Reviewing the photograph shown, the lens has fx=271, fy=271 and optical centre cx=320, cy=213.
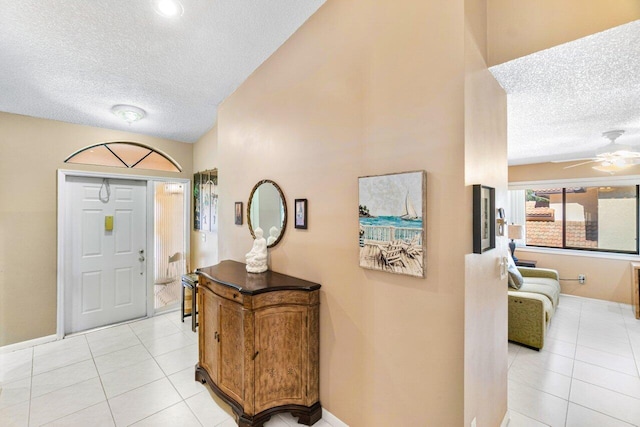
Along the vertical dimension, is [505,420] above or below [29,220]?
below

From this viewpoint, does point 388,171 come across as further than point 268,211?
No

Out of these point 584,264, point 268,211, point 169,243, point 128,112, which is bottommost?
point 584,264

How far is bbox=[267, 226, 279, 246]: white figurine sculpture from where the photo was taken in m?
2.38

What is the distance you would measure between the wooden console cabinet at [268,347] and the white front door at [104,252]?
2622mm

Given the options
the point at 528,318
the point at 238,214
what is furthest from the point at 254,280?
the point at 528,318

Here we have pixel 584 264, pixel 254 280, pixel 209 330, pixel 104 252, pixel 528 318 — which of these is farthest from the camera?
pixel 584 264

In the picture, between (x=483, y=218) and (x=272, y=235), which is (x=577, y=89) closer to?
(x=483, y=218)

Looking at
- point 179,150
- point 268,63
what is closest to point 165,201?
point 179,150

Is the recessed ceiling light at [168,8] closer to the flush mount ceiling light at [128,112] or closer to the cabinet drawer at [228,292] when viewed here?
the flush mount ceiling light at [128,112]

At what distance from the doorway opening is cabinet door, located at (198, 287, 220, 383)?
7.15 ft

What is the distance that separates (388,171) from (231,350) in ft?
5.47

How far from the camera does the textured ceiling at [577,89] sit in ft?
4.72

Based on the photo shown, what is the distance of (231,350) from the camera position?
77.7 inches

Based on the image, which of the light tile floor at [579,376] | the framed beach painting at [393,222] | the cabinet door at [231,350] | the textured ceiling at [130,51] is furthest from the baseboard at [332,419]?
the textured ceiling at [130,51]
